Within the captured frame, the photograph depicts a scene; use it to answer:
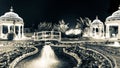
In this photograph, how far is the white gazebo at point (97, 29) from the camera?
12.5 ft

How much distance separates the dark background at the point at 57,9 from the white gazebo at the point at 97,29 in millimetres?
89

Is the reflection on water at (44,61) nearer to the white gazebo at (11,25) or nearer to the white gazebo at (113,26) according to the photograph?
the white gazebo at (11,25)

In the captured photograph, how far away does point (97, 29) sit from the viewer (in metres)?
3.94

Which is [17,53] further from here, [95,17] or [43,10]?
[95,17]

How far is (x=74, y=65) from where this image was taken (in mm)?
3082

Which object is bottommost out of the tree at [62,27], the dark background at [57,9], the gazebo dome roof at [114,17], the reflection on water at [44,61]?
A: the reflection on water at [44,61]

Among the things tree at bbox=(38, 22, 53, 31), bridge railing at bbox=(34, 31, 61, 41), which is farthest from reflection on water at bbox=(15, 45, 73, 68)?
tree at bbox=(38, 22, 53, 31)

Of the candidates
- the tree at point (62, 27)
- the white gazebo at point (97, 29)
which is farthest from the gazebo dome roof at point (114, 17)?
the tree at point (62, 27)

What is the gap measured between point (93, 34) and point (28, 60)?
1.35 meters

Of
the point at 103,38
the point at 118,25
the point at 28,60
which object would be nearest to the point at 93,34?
the point at 103,38

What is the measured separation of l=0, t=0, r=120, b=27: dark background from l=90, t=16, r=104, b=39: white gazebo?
0.29ft

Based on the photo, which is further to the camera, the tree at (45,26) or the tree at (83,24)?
the tree at (83,24)

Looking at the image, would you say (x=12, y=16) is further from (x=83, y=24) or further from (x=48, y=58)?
(x=83, y=24)

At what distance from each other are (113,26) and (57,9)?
108 cm
